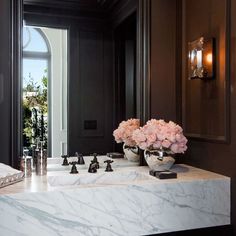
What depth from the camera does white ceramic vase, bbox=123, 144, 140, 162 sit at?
227 centimetres

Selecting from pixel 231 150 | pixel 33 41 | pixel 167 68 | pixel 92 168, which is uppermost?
pixel 33 41

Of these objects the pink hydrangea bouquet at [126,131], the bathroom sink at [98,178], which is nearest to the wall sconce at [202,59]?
the pink hydrangea bouquet at [126,131]

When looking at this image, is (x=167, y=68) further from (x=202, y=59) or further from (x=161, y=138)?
(x=161, y=138)

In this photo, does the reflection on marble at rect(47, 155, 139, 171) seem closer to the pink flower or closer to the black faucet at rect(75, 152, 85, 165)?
the black faucet at rect(75, 152, 85, 165)

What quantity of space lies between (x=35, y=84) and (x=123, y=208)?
99 centimetres

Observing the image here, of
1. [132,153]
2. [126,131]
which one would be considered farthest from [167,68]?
[132,153]

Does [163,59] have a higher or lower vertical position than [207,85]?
higher

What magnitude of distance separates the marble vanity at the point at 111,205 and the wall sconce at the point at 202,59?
0.65 metres

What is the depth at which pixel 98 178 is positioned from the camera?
1.96 m

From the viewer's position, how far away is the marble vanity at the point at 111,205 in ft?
4.86

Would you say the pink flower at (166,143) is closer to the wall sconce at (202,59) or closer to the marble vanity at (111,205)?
the marble vanity at (111,205)

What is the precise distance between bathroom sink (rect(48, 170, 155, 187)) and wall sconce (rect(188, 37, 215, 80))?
0.76 m

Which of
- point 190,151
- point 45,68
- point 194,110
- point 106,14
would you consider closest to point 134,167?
point 190,151

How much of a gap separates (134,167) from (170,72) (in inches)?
29.8
